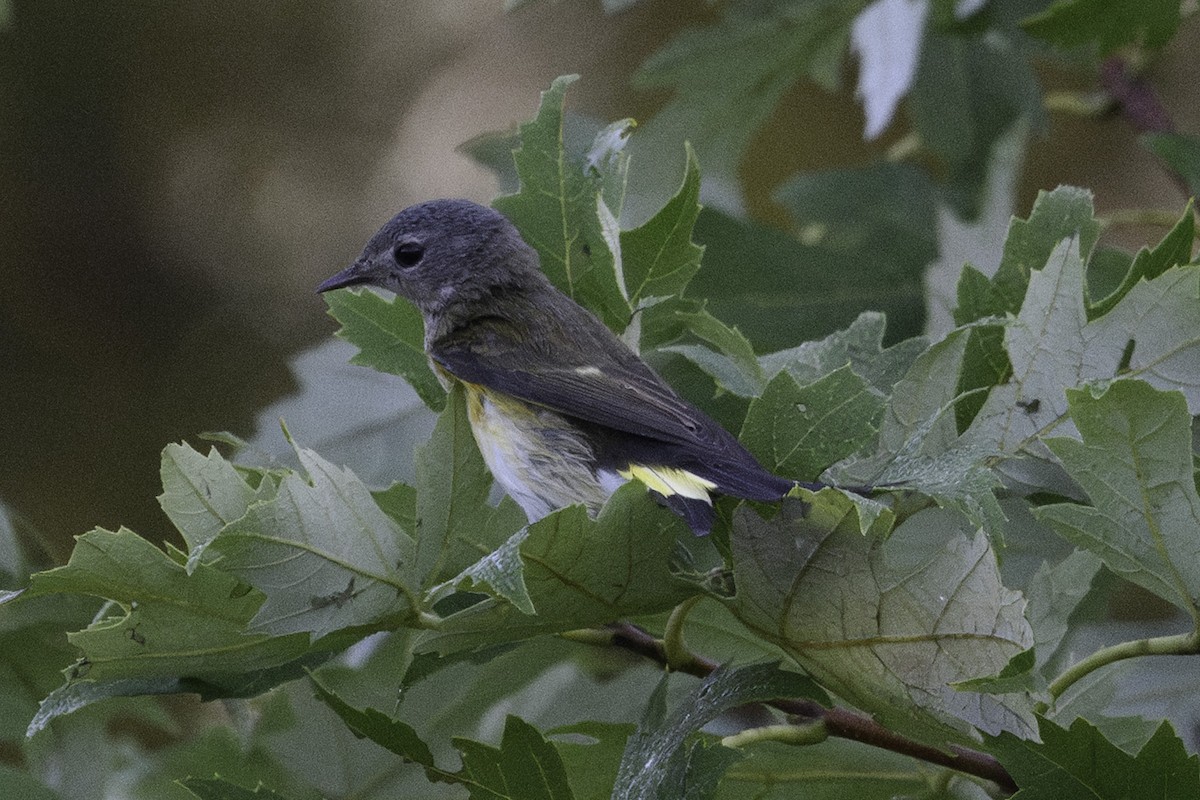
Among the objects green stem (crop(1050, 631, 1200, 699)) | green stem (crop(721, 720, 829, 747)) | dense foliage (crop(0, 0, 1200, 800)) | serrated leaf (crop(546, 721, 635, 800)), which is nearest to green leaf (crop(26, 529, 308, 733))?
dense foliage (crop(0, 0, 1200, 800))

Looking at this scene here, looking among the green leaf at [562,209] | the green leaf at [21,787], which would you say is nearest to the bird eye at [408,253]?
the green leaf at [562,209]

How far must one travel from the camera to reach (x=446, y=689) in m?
1.67

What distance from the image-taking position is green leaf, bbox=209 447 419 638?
3.25 feet

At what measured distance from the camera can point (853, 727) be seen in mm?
1106

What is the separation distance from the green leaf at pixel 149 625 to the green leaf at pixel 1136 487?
1.88 feet

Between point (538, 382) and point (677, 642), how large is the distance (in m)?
0.48

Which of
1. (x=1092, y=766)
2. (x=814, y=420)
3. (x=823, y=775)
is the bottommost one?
(x=823, y=775)

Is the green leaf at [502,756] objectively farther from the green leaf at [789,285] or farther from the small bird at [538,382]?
the green leaf at [789,285]

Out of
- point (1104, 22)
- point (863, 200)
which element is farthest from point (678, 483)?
point (863, 200)

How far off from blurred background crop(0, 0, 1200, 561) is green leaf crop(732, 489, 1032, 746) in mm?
2885

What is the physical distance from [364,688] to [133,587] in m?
0.77

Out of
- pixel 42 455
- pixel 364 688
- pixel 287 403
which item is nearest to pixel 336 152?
pixel 42 455

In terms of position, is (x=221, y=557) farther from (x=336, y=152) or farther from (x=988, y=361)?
(x=336, y=152)

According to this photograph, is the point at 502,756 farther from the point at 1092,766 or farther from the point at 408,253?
the point at 408,253
